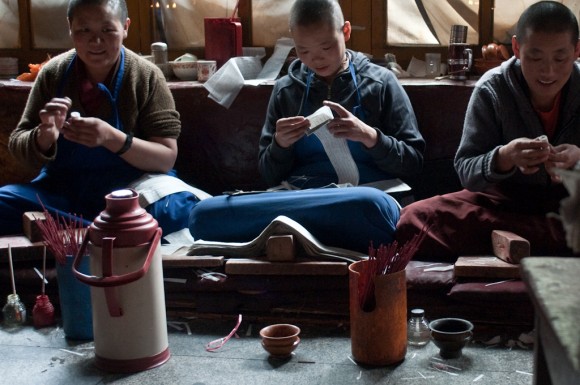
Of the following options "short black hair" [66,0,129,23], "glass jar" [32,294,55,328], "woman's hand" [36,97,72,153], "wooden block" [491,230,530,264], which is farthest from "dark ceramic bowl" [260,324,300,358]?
"short black hair" [66,0,129,23]

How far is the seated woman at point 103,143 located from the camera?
3367 millimetres

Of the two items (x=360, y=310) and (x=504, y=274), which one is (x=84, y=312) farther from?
(x=504, y=274)

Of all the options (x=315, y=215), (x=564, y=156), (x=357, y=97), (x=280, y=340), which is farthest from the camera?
(x=357, y=97)

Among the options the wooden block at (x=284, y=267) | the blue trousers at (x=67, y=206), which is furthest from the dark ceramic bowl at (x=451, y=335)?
the blue trousers at (x=67, y=206)

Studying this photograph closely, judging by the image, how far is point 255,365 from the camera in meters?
2.70

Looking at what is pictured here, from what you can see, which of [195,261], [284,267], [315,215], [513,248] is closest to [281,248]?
[284,267]

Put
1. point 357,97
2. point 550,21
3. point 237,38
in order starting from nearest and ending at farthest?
point 550,21, point 357,97, point 237,38

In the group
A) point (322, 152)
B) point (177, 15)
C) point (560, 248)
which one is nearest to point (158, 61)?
point (177, 15)

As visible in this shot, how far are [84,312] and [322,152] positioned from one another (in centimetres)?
115

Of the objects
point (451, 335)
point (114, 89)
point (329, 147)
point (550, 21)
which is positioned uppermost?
point (550, 21)

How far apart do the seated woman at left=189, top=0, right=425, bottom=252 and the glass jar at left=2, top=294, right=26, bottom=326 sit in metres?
0.69

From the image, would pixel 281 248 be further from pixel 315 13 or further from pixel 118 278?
pixel 315 13

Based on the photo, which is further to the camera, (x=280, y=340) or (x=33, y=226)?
(x=33, y=226)

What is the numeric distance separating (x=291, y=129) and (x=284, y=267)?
0.54 metres
